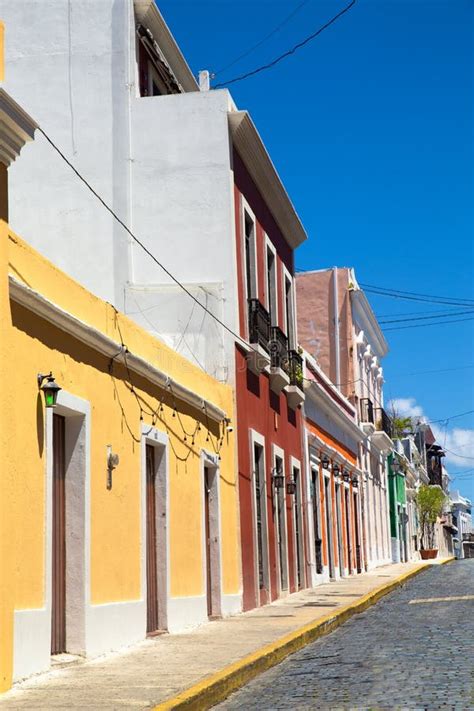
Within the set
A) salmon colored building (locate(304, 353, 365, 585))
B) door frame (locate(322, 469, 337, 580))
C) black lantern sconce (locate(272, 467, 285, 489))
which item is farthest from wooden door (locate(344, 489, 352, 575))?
black lantern sconce (locate(272, 467, 285, 489))

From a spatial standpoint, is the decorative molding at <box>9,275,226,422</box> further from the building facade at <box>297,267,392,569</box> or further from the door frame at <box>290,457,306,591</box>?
the building facade at <box>297,267,392,569</box>

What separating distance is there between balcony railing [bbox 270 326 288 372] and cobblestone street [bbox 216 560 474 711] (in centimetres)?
→ 538

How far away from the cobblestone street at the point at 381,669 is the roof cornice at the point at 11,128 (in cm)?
→ 421

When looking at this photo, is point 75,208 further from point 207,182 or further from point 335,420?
point 335,420

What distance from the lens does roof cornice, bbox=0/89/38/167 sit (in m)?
7.90

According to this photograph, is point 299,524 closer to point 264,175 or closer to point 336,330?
point 264,175

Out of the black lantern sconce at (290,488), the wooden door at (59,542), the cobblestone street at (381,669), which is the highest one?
the black lantern sconce at (290,488)

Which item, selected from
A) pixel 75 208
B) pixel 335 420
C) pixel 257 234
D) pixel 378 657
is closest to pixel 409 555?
pixel 335 420

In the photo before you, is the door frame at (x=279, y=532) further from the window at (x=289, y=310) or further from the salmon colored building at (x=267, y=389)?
the window at (x=289, y=310)

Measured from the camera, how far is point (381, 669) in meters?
8.66

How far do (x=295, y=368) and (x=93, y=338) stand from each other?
10966mm

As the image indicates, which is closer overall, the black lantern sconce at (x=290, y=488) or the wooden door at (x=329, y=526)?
the black lantern sconce at (x=290, y=488)

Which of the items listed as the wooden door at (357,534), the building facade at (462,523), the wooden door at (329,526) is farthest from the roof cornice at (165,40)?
the building facade at (462,523)

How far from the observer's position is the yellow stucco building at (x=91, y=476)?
809 centimetres
